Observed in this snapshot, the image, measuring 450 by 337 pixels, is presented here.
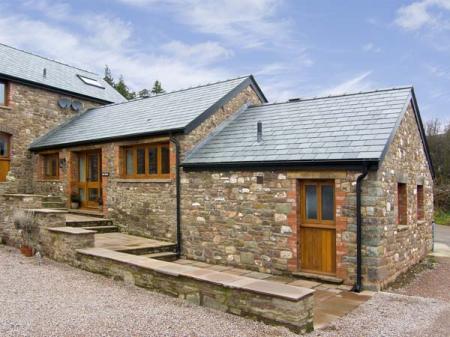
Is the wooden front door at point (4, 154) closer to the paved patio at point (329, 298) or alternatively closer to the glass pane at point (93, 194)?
the glass pane at point (93, 194)

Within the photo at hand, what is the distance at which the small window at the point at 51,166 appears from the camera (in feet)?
48.1

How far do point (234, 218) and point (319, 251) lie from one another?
2085 mm

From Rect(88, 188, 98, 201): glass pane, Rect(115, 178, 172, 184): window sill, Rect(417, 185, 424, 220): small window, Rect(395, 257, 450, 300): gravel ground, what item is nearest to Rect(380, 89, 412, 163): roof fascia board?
Rect(395, 257, 450, 300): gravel ground

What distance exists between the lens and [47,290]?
6.70m

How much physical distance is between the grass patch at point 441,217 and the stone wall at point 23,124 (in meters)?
21.0

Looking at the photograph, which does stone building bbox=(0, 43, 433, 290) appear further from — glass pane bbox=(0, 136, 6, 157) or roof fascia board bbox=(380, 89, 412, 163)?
glass pane bbox=(0, 136, 6, 157)

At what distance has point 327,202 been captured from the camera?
26.2 feet

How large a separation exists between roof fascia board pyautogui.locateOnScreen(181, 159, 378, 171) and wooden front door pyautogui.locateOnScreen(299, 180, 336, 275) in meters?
0.42

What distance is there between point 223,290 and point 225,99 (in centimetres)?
700

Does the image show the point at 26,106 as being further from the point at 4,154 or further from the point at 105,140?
the point at 105,140

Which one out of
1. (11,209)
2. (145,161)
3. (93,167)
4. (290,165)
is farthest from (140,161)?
(290,165)

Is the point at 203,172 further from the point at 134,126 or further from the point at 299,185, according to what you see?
the point at 134,126

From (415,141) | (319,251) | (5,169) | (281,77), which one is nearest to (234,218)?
(319,251)

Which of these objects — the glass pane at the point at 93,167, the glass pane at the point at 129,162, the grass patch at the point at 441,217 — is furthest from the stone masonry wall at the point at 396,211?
the grass patch at the point at 441,217
